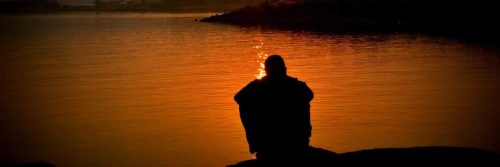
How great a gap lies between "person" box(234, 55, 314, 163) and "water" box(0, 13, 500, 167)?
20.2 ft

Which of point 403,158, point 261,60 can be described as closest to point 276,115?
point 403,158

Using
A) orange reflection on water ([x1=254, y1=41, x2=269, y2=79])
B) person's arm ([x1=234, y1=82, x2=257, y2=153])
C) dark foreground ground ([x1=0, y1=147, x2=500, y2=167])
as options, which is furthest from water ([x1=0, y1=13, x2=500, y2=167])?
person's arm ([x1=234, y1=82, x2=257, y2=153])

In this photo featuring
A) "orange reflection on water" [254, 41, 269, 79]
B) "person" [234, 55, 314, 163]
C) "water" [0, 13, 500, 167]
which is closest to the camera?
"person" [234, 55, 314, 163]

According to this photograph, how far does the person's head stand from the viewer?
878 cm

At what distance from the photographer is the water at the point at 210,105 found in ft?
55.7

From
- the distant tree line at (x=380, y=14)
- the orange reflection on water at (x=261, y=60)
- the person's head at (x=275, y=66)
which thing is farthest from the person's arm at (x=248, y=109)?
the distant tree line at (x=380, y=14)

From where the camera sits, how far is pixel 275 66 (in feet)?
29.0

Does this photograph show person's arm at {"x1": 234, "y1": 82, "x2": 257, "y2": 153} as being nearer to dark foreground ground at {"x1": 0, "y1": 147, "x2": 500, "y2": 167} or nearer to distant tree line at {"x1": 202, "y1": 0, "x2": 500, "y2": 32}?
dark foreground ground at {"x1": 0, "y1": 147, "x2": 500, "y2": 167}

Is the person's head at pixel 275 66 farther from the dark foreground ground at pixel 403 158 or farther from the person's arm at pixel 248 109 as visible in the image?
the dark foreground ground at pixel 403 158

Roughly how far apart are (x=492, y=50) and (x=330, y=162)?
36.7m

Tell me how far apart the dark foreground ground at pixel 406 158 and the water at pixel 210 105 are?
19.3 feet

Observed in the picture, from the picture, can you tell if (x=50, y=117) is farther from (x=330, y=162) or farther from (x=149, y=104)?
(x=330, y=162)

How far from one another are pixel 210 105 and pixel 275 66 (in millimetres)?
13853

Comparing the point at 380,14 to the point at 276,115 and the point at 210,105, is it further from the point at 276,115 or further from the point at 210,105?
the point at 276,115
